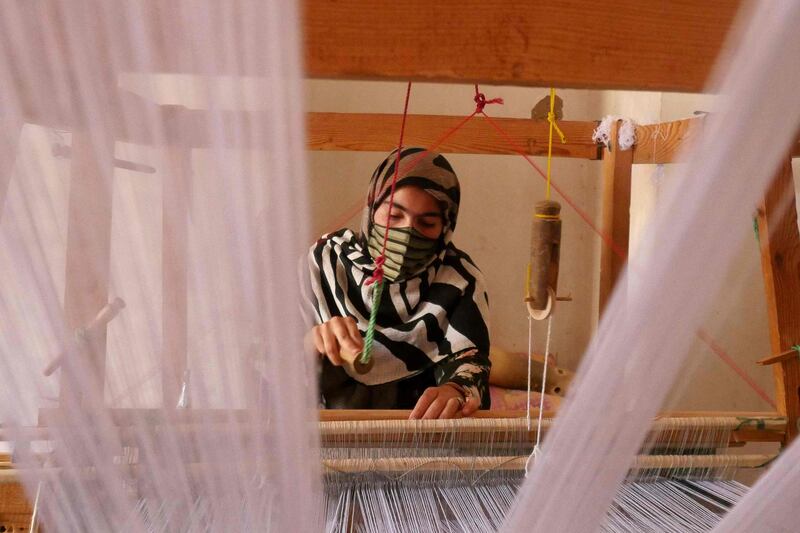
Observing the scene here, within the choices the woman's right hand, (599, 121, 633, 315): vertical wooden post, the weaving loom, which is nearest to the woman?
the woman's right hand

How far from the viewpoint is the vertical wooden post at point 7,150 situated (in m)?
0.50

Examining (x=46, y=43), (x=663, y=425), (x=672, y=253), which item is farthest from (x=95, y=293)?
(x=663, y=425)

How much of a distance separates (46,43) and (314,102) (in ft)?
10.1

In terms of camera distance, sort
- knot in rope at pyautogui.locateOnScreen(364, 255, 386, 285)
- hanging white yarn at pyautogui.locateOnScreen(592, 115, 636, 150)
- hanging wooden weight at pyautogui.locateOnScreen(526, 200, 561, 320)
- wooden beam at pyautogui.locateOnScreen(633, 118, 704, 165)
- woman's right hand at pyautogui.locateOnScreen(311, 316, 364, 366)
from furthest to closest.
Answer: hanging white yarn at pyautogui.locateOnScreen(592, 115, 636, 150) → wooden beam at pyautogui.locateOnScreen(633, 118, 704, 165) → knot in rope at pyautogui.locateOnScreen(364, 255, 386, 285) → woman's right hand at pyautogui.locateOnScreen(311, 316, 364, 366) → hanging wooden weight at pyautogui.locateOnScreen(526, 200, 561, 320)

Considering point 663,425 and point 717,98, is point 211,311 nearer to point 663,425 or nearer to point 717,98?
point 717,98

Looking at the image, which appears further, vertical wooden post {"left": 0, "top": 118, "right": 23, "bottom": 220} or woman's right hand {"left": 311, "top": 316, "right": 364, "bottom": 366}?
woman's right hand {"left": 311, "top": 316, "right": 364, "bottom": 366}

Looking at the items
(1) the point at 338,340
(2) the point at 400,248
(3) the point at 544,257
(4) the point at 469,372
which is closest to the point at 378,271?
(2) the point at 400,248

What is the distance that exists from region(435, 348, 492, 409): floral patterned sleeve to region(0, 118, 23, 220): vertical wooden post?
4.09 feet

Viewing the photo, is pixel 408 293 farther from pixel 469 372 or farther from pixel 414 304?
pixel 469 372

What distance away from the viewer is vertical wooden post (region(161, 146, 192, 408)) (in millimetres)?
514

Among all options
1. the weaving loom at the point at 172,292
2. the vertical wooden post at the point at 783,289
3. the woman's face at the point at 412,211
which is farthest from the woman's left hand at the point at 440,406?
the weaving loom at the point at 172,292

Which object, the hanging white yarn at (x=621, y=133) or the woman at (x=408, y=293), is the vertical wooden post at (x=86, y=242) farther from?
the hanging white yarn at (x=621, y=133)

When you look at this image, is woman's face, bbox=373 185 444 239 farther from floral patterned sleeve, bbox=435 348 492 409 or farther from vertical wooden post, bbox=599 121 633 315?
vertical wooden post, bbox=599 121 633 315

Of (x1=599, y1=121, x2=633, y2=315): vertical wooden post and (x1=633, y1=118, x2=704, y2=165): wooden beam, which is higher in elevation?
(x1=633, y1=118, x2=704, y2=165): wooden beam
